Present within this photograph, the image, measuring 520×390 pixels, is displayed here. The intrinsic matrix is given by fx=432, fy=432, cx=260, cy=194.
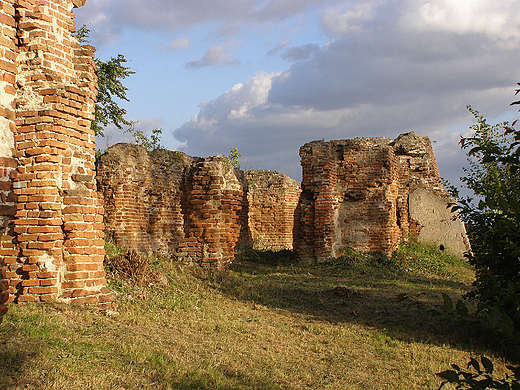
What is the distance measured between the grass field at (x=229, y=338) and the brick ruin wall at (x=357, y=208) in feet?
11.7

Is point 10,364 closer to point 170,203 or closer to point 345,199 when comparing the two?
point 170,203

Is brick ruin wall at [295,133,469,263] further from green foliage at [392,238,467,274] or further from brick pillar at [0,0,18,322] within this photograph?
brick pillar at [0,0,18,322]

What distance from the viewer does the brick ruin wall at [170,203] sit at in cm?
928

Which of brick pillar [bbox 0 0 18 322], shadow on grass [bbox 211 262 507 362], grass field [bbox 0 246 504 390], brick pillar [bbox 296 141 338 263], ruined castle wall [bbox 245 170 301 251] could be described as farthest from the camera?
ruined castle wall [bbox 245 170 301 251]

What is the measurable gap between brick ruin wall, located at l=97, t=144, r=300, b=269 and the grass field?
730mm

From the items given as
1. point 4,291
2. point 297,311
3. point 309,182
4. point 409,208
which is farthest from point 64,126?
point 409,208

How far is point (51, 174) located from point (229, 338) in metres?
3.00

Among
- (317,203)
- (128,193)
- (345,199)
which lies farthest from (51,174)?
(345,199)

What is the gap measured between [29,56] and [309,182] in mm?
9222

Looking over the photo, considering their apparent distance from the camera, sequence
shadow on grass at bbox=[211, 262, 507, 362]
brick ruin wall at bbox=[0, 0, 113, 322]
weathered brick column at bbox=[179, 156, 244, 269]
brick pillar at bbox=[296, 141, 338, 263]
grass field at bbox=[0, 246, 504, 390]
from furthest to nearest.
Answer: brick pillar at bbox=[296, 141, 338, 263] < weathered brick column at bbox=[179, 156, 244, 269] < shadow on grass at bbox=[211, 262, 507, 362] < brick ruin wall at bbox=[0, 0, 113, 322] < grass field at bbox=[0, 246, 504, 390]

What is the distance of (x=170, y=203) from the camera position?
11.8 meters

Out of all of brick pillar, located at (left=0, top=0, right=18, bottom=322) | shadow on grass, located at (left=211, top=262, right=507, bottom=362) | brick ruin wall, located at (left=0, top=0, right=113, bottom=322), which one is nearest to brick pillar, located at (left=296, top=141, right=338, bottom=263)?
shadow on grass, located at (left=211, top=262, right=507, bottom=362)

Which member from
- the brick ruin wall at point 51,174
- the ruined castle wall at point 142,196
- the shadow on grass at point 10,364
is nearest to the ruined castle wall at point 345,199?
the ruined castle wall at point 142,196

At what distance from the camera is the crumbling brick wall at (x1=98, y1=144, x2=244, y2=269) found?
9281mm
